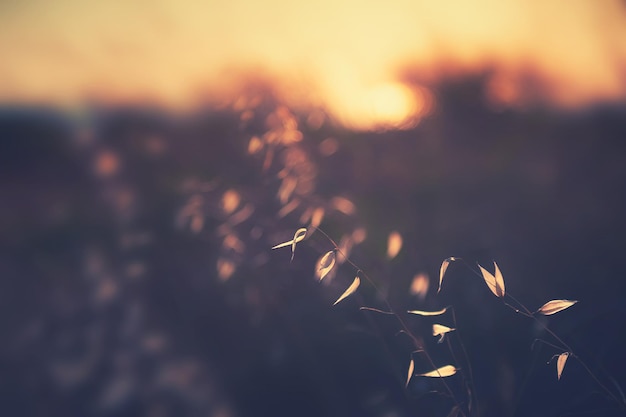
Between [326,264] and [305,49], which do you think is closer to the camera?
[326,264]

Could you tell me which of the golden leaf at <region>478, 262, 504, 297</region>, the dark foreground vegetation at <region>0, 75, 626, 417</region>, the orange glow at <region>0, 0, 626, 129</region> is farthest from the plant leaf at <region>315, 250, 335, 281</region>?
the orange glow at <region>0, 0, 626, 129</region>

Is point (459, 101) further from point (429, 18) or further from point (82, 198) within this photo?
point (82, 198)

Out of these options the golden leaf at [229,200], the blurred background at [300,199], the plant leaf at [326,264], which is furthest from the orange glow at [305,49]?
the plant leaf at [326,264]

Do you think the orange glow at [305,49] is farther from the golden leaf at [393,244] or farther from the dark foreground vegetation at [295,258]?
the golden leaf at [393,244]

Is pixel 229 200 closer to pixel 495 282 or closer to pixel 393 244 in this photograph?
pixel 393 244

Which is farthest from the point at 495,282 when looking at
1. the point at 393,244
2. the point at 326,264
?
the point at 393,244

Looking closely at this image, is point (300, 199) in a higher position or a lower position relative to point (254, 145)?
lower
